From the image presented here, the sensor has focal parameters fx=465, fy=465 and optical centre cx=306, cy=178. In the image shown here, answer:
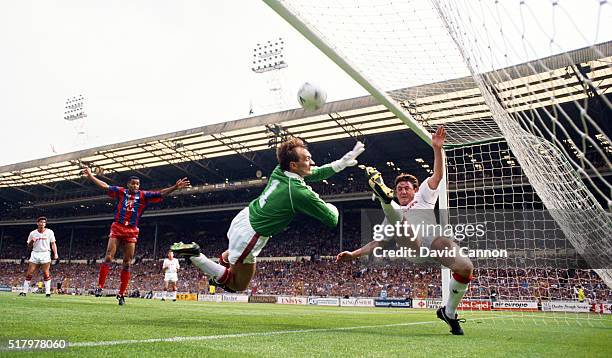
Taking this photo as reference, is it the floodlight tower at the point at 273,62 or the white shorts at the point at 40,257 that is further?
the floodlight tower at the point at 273,62

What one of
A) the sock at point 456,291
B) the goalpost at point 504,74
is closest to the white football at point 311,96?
the goalpost at point 504,74

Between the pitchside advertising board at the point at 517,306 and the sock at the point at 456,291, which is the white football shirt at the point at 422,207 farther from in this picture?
the pitchside advertising board at the point at 517,306

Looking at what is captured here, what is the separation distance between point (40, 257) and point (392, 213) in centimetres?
966

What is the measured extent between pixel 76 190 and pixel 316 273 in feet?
86.1

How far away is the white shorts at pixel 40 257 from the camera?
11.0 meters

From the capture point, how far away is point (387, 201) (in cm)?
438

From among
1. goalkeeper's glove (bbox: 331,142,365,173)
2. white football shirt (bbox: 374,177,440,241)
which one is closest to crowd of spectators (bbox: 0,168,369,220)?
white football shirt (bbox: 374,177,440,241)

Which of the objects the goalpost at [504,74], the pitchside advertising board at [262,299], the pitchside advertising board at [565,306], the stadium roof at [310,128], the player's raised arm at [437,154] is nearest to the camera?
the goalpost at [504,74]

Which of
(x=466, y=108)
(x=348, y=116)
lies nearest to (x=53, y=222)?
(x=348, y=116)

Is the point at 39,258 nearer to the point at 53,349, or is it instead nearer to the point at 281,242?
the point at 53,349

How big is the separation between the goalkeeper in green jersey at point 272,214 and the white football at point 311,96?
5.00ft

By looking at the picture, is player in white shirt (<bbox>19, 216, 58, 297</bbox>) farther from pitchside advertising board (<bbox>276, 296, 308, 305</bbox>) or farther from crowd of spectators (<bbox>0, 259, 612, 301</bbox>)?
pitchside advertising board (<bbox>276, 296, 308, 305</bbox>)

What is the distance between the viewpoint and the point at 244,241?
15.4 feet

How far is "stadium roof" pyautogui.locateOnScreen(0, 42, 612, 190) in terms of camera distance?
29.7ft
